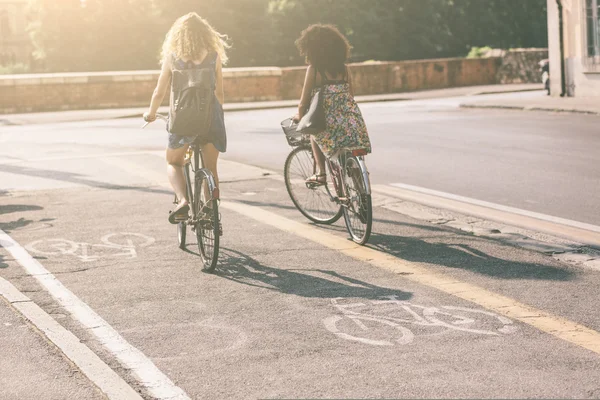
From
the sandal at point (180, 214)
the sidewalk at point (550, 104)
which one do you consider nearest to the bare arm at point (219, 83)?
the sandal at point (180, 214)

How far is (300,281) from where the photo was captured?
6.86m

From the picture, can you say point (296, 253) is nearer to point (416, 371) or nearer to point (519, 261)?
point (519, 261)

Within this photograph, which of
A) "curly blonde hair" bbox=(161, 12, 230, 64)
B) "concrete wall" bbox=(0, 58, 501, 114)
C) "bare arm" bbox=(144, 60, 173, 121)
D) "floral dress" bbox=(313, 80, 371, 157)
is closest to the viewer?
"curly blonde hair" bbox=(161, 12, 230, 64)

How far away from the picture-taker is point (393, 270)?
23.4ft

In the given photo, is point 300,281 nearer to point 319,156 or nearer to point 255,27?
point 319,156

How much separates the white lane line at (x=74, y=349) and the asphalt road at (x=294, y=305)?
0.19 ft

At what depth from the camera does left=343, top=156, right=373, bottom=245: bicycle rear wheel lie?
7.96 metres

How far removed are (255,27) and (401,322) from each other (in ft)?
198

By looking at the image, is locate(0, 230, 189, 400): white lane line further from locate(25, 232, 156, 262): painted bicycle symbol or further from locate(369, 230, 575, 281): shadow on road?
Result: locate(369, 230, 575, 281): shadow on road

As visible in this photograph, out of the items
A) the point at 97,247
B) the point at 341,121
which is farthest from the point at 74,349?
the point at 341,121

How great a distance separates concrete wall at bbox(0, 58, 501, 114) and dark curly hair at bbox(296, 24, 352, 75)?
2532cm

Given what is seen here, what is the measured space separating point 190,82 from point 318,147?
72.7 inches

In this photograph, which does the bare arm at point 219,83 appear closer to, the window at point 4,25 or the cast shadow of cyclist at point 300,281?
the cast shadow of cyclist at point 300,281

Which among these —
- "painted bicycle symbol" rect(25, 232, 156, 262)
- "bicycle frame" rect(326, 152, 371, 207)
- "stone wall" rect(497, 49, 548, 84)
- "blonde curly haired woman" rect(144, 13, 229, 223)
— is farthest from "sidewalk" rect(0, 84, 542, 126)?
"blonde curly haired woman" rect(144, 13, 229, 223)
